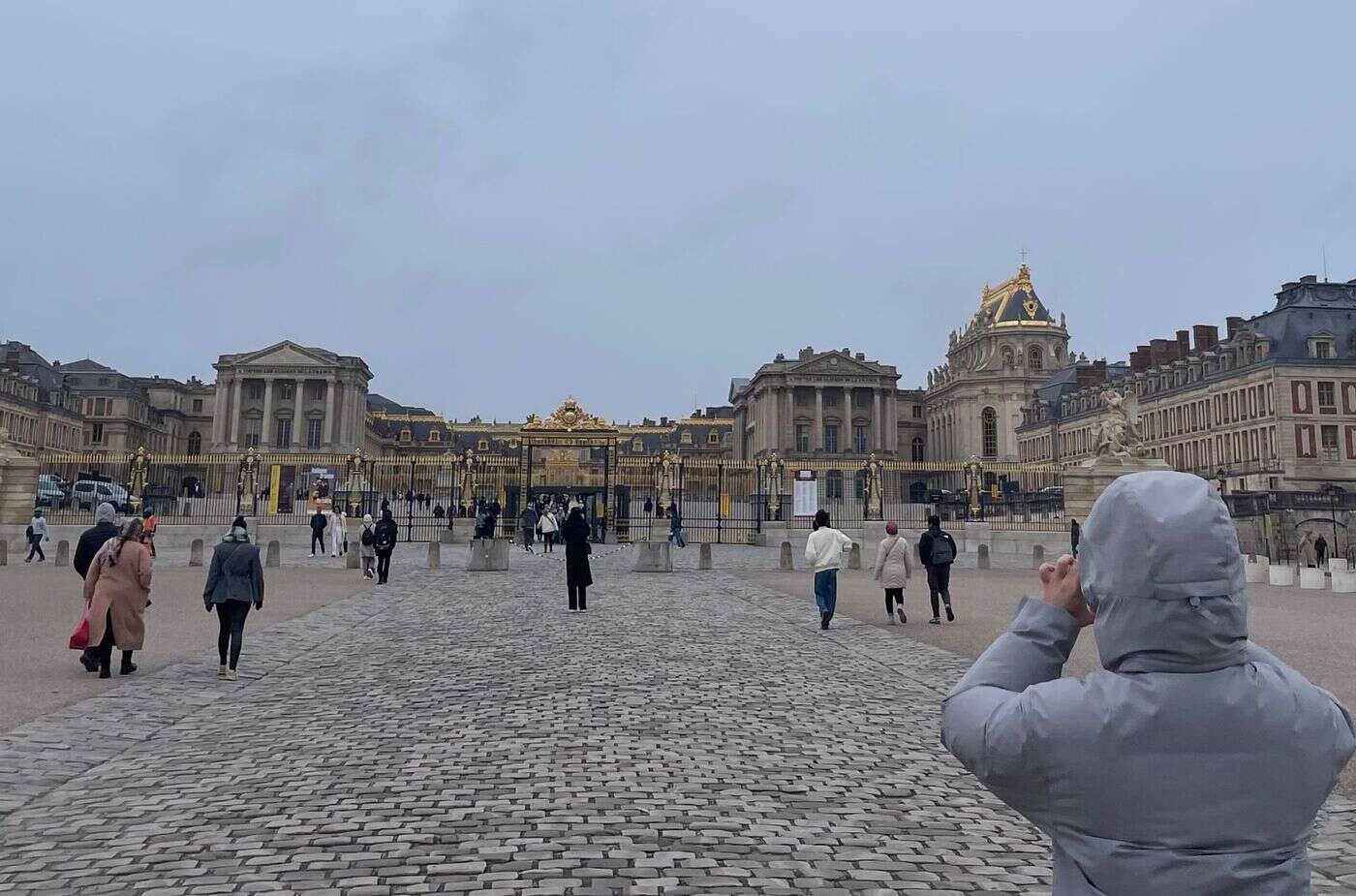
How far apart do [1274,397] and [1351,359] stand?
471 cm

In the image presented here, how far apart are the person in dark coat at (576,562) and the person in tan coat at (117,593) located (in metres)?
6.81

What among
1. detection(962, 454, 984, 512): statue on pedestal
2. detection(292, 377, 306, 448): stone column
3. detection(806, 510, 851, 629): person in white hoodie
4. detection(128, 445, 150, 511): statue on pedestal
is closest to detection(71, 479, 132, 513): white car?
detection(128, 445, 150, 511): statue on pedestal

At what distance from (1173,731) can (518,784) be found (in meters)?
4.74

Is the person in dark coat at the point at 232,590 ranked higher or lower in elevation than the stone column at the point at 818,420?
lower

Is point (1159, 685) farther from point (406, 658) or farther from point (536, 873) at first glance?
point (406, 658)

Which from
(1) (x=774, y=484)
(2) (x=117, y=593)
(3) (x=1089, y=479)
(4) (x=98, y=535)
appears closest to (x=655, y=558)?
(3) (x=1089, y=479)

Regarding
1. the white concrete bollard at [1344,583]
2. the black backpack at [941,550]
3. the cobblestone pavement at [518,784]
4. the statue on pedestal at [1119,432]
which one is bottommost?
the cobblestone pavement at [518,784]

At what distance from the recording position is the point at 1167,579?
1789mm

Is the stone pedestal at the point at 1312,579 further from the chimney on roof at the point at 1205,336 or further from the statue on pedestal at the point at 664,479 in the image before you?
the chimney on roof at the point at 1205,336

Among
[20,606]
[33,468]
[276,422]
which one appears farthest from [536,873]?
[276,422]

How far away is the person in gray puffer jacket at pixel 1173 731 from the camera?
1.76 m

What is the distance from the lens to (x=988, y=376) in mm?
97750

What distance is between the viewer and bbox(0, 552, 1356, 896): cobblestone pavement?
176 inches

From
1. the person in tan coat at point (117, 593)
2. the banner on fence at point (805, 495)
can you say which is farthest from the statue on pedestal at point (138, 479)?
the person in tan coat at point (117, 593)
